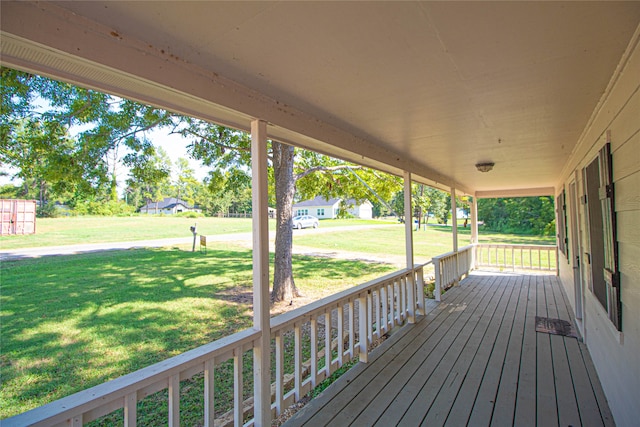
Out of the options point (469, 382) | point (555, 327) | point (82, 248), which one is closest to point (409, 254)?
point (469, 382)

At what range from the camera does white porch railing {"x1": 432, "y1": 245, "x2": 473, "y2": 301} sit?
536cm

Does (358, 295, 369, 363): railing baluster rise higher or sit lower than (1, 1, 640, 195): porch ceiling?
lower

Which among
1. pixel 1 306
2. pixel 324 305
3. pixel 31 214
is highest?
pixel 31 214

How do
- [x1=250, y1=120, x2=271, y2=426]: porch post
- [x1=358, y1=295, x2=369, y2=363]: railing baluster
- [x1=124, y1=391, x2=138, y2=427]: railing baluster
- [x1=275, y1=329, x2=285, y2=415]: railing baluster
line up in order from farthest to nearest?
[x1=358, y1=295, x2=369, y2=363]: railing baluster < [x1=275, y1=329, x2=285, y2=415]: railing baluster < [x1=250, y1=120, x2=271, y2=426]: porch post < [x1=124, y1=391, x2=138, y2=427]: railing baluster

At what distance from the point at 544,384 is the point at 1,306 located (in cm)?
858

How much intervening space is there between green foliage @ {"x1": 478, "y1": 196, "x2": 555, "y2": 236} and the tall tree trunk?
68.8 ft

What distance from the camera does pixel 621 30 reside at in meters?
1.27

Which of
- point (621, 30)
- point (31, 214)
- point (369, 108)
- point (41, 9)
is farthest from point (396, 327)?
point (31, 214)

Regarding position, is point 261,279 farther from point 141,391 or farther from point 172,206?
point 172,206

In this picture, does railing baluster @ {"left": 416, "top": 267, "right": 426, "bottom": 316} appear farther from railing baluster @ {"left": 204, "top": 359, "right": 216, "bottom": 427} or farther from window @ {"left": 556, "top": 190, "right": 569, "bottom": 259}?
railing baluster @ {"left": 204, "top": 359, "right": 216, "bottom": 427}

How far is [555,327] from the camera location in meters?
4.00

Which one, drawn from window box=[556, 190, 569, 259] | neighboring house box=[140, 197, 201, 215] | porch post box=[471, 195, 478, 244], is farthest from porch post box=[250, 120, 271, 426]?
neighboring house box=[140, 197, 201, 215]

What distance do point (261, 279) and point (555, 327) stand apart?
4254 mm

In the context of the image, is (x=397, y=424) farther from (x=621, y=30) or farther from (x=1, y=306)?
(x=1, y=306)
